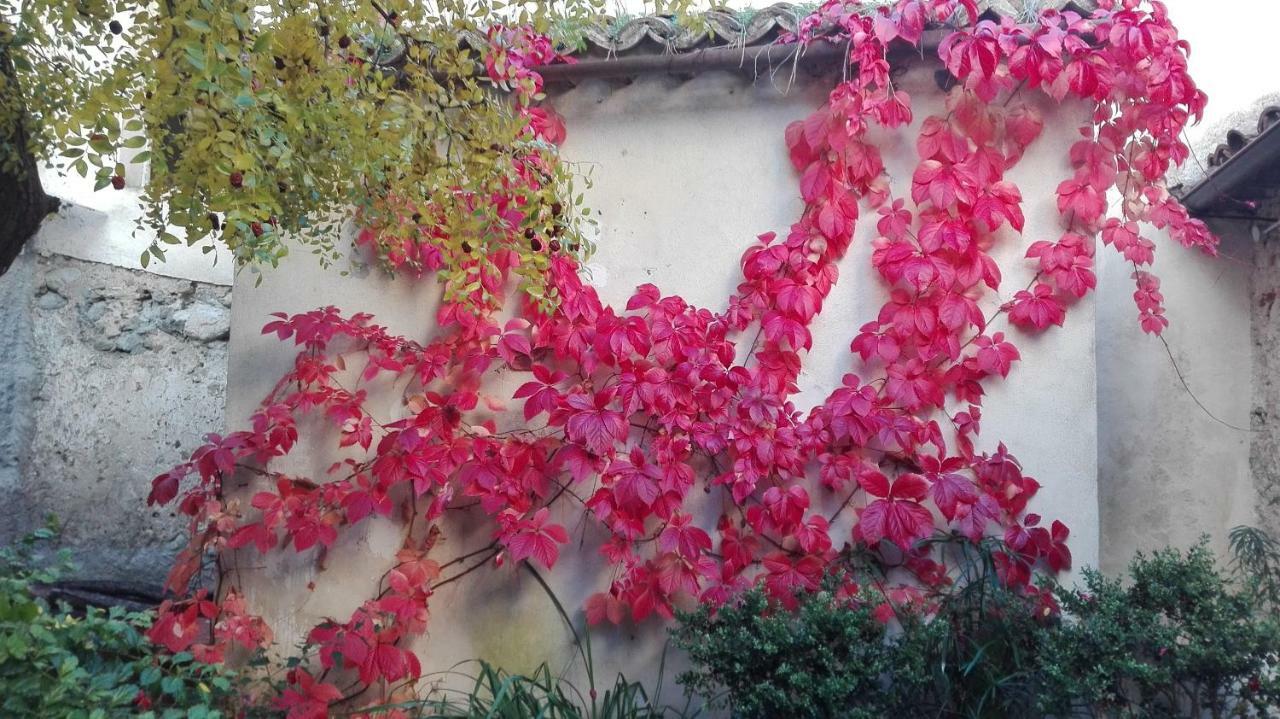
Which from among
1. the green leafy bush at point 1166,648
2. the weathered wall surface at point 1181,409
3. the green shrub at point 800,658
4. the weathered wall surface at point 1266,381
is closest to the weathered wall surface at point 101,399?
the green shrub at point 800,658

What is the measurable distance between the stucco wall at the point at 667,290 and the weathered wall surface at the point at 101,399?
9.12ft

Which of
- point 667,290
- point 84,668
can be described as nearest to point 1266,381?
point 667,290

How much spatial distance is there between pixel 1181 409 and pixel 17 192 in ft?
16.2

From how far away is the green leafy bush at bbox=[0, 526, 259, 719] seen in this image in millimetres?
2570

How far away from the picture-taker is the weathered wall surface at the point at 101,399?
5711 mm

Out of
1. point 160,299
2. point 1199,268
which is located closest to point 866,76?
point 1199,268

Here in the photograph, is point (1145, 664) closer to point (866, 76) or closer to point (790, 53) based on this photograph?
point (866, 76)

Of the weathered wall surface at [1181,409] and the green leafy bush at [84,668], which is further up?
the weathered wall surface at [1181,409]

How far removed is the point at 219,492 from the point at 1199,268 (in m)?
4.47

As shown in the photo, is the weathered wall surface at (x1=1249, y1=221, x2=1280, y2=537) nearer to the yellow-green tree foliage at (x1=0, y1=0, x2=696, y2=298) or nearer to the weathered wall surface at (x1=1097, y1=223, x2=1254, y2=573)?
the weathered wall surface at (x1=1097, y1=223, x2=1254, y2=573)

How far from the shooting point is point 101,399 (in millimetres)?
6074

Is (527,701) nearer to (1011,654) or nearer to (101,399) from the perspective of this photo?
(1011,654)

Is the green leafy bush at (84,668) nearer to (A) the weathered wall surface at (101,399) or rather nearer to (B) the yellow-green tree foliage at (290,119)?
(B) the yellow-green tree foliage at (290,119)

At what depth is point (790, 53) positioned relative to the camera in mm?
3598
